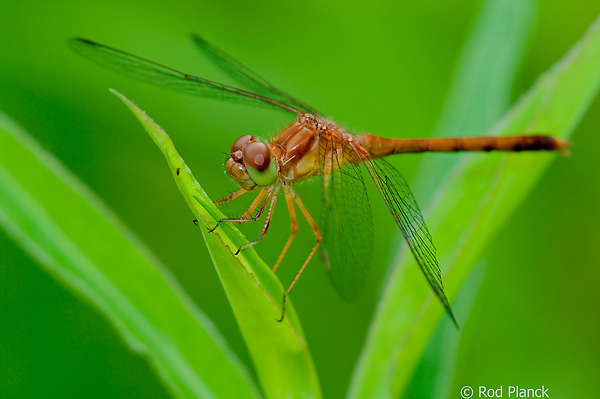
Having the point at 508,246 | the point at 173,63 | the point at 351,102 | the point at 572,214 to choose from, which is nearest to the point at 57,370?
the point at 173,63

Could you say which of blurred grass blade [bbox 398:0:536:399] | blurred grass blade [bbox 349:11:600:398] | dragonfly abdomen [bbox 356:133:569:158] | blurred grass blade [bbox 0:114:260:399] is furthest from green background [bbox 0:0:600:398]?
blurred grass blade [bbox 0:114:260:399]

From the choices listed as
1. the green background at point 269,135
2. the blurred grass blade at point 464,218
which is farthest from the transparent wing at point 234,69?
the blurred grass blade at point 464,218

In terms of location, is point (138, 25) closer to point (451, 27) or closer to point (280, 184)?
point (280, 184)

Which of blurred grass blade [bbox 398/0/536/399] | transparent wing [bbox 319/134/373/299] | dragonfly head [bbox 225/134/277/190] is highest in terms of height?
blurred grass blade [bbox 398/0/536/399]

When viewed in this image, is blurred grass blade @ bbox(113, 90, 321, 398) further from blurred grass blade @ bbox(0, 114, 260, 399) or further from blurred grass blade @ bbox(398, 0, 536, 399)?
blurred grass blade @ bbox(398, 0, 536, 399)

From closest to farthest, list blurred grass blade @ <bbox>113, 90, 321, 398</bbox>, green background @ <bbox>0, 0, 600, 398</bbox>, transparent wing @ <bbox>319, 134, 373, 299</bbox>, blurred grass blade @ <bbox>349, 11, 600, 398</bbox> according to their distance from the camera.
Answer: blurred grass blade @ <bbox>113, 90, 321, 398</bbox>, blurred grass blade @ <bbox>349, 11, 600, 398</bbox>, transparent wing @ <bbox>319, 134, 373, 299</bbox>, green background @ <bbox>0, 0, 600, 398</bbox>

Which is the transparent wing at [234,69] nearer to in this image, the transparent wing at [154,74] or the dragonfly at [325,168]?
the dragonfly at [325,168]

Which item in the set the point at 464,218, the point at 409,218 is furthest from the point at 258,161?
the point at 464,218
